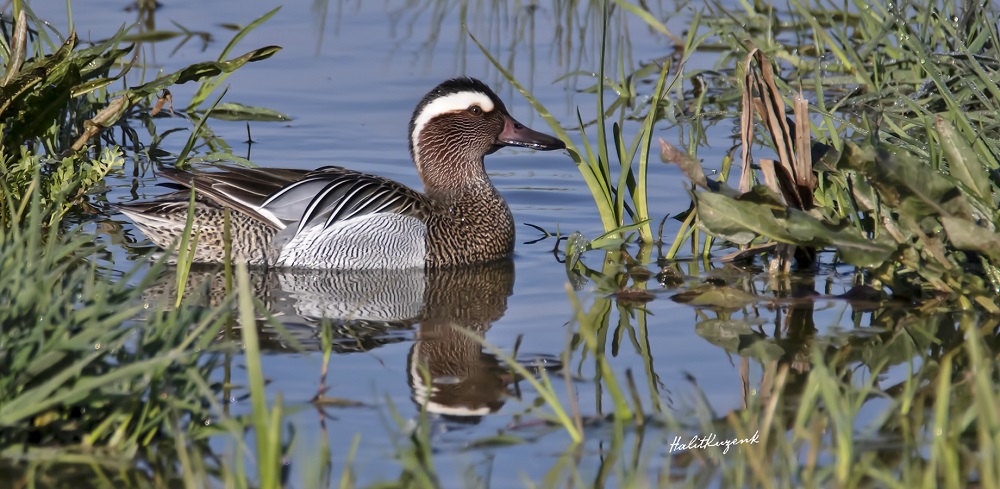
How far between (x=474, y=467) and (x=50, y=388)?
1.18 meters

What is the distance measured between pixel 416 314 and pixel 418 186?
254 centimetres

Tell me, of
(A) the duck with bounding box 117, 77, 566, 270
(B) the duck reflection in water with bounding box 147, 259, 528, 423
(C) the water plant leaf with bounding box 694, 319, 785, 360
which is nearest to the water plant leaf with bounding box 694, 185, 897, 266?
(C) the water plant leaf with bounding box 694, 319, 785, 360

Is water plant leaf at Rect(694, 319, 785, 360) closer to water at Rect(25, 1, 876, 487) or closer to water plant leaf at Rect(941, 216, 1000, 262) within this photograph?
water at Rect(25, 1, 876, 487)

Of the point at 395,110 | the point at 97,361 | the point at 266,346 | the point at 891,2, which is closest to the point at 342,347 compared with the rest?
the point at 266,346

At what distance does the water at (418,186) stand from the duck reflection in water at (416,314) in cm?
2

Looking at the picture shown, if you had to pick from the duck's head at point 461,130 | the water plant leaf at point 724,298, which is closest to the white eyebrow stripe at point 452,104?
the duck's head at point 461,130

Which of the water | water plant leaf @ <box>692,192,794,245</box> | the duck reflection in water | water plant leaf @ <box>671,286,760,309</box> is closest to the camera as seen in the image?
the water

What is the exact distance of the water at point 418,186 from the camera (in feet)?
14.0

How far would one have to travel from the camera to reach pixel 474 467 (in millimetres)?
3947

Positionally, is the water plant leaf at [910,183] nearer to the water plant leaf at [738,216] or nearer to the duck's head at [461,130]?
the water plant leaf at [738,216]

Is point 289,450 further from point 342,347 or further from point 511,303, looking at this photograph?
point 511,303

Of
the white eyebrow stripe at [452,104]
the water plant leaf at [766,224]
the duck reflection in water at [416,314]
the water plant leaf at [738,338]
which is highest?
the white eyebrow stripe at [452,104]

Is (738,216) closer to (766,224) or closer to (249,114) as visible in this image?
(766,224)

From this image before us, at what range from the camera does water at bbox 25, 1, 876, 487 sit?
168 inches
